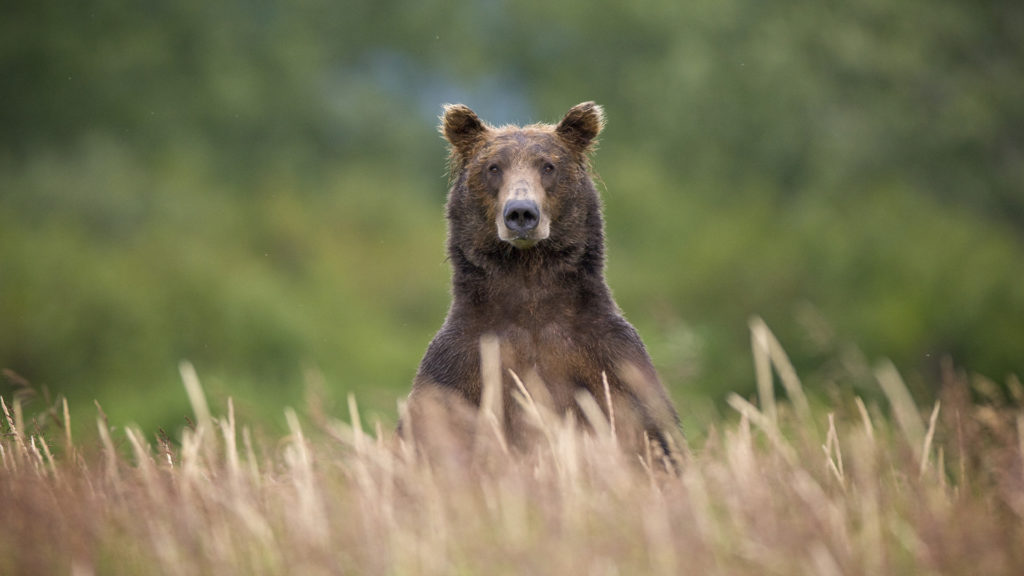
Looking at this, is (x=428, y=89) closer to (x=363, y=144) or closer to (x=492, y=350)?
(x=363, y=144)

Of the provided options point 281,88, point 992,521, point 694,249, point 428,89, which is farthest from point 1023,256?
point 992,521

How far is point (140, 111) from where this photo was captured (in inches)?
1032

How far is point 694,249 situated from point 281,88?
9.43 meters

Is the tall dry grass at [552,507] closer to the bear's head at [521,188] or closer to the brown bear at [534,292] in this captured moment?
the brown bear at [534,292]

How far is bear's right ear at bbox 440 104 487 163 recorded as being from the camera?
267 inches

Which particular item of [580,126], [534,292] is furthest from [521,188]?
[580,126]

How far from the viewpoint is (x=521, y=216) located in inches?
234

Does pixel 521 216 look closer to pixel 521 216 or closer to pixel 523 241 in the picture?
pixel 521 216

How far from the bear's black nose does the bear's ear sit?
95cm

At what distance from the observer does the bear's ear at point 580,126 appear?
6.79m

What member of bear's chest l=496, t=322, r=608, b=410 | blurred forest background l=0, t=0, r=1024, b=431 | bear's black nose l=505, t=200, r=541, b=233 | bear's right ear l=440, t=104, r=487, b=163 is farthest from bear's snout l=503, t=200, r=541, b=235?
blurred forest background l=0, t=0, r=1024, b=431

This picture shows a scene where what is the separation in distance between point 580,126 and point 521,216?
1109mm

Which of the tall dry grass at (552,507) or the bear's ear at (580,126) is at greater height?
the bear's ear at (580,126)

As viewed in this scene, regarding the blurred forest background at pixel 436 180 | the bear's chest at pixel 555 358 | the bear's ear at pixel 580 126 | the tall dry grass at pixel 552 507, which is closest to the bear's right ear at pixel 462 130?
the bear's ear at pixel 580 126
